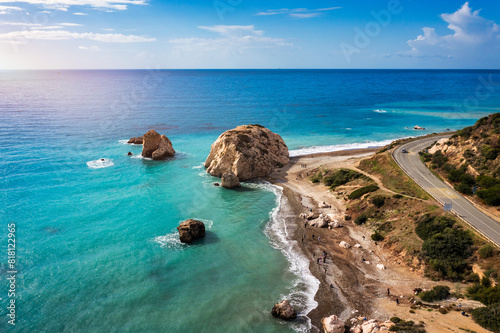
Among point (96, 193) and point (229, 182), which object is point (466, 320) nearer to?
point (229, 182)

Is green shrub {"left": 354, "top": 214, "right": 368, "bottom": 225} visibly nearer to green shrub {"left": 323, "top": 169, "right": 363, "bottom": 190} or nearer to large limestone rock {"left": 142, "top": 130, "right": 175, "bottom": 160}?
green shrub {"left": 323, "top": 169, "right": 363, "bottom": 190}

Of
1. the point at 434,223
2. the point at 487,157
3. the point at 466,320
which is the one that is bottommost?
the point at 466,320

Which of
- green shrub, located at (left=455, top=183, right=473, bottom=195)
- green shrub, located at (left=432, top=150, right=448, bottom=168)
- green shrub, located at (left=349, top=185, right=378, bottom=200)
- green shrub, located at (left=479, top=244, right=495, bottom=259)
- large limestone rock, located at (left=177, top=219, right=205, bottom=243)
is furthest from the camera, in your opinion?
green shrub, located at (left=432, top=150, right=448, bottom=168)

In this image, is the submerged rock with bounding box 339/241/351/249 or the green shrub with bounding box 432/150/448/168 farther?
the green shrub with bounding box 432/150/448/168

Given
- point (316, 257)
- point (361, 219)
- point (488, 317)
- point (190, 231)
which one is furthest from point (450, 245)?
point (190, 231)

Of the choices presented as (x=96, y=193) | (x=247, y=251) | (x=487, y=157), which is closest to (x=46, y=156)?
(x=96, y=193)

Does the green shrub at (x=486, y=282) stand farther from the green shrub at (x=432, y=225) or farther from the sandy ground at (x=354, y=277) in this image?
the green shrub at (x=432, y=225)

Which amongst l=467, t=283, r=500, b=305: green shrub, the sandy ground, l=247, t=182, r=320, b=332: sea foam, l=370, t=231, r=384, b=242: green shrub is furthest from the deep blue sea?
l=467, t=283, r=500, b=305: green shrub
